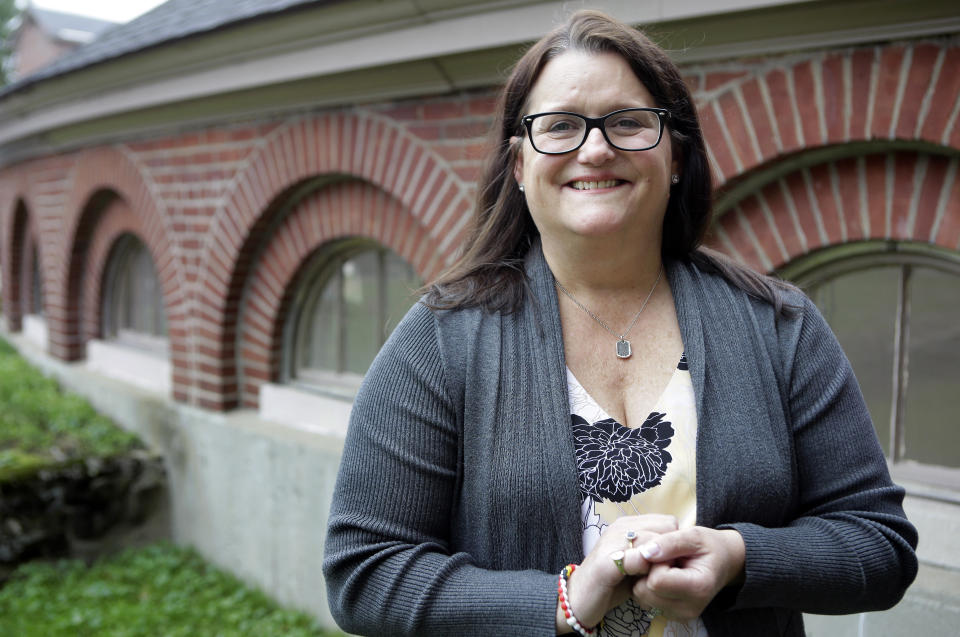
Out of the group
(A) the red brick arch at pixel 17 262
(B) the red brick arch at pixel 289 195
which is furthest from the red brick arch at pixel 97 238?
(A) the red brick arch at pixel 17 262

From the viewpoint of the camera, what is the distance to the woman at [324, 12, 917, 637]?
52.7 inches

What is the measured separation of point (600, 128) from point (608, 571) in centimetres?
78

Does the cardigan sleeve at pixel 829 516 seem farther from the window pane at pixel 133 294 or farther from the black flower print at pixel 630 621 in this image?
the window pane at pixel 133 294

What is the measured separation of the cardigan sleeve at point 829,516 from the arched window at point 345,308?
9.01 feet

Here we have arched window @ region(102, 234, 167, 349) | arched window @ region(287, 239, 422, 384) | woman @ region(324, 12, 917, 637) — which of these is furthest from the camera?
arched window @ region(102, 234, 167, 349)

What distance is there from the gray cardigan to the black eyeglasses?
313mm

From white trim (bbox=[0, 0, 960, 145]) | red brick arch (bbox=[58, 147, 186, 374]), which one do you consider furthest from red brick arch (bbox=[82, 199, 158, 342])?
white trim (bbox=[0, 0, 960, 145])

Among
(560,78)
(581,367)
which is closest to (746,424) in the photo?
(581,367)

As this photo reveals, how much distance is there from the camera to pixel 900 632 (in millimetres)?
2457

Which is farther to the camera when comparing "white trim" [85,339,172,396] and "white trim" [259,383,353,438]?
"white trim" [85,339,172,396]

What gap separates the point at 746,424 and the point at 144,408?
4982mm

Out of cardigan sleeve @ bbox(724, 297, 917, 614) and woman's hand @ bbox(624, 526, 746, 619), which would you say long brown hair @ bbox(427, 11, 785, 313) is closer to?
cardigan sleeve @ bbox(724, 297, 917, 614)

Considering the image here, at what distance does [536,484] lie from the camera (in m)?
1.36

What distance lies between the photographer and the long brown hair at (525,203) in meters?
1.52
